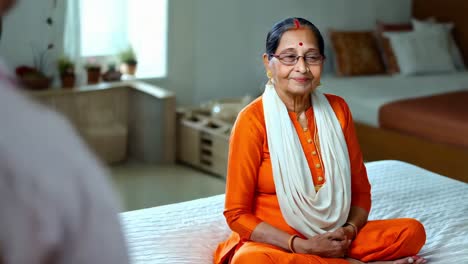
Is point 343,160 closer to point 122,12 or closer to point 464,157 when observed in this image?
point 464,157

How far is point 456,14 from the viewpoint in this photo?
5.93 metres

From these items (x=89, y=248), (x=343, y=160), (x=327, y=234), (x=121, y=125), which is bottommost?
(x=121, y=125)

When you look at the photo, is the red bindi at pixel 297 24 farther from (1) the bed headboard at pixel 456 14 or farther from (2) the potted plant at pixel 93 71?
(1) the bed headboard at pixel 456 14

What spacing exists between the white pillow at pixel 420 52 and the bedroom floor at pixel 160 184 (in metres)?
1.87

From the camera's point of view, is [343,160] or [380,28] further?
[380,28]

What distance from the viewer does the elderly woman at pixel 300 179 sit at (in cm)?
225

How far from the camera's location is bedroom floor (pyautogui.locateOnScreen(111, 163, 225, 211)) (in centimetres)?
409

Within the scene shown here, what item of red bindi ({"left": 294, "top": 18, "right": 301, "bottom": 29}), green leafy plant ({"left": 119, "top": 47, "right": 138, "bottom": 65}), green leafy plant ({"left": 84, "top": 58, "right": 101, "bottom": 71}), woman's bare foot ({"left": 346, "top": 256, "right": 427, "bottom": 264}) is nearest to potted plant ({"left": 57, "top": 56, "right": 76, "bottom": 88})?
green leafy plant ({"left": 84, "top": 58, "right": 101, "bottom": 71})

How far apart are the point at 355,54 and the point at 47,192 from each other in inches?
190

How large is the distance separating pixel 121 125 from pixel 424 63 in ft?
7.50

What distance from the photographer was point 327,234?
88.4 inches

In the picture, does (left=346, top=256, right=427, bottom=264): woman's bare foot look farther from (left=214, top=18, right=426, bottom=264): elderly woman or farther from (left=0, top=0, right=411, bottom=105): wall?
(left=0, top=0, right=411, bottom=105): wall

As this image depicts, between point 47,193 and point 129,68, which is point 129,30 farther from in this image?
point 47,193

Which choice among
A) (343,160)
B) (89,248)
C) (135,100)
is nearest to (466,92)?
(135,100)
